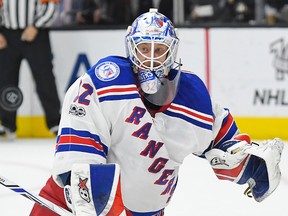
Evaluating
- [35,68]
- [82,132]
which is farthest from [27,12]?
[82,132]

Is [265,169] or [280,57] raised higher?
[265,169]

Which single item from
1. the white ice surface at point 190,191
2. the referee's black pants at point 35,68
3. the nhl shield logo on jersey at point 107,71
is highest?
the nhl shield logo on jersey at point 107,71

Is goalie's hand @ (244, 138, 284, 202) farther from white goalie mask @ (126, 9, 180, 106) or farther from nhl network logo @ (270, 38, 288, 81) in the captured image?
nhl network logo @ (270, 38, 288, 81)

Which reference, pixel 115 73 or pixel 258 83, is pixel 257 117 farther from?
pixel 115 73

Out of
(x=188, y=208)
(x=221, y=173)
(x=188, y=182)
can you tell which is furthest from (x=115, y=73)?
(x=188, y=182)

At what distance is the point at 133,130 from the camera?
2.29 meters

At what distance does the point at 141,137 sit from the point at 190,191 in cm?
196

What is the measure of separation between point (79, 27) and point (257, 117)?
144 cm

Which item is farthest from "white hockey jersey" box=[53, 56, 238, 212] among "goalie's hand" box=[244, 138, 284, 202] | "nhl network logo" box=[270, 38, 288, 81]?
"nhl network logo" box=[270, 38, 288, 81]

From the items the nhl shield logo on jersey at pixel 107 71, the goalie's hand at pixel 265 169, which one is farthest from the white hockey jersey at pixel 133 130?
the goalie's hand at pixel 265 169

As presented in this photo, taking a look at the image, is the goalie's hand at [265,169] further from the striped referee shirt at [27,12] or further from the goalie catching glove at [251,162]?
the striped referee shirt at [27,12]

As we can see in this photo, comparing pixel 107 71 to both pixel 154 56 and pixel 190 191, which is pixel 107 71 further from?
pixel 190 191

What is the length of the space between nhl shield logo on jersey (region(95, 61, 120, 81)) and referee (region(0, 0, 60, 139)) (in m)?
3.46

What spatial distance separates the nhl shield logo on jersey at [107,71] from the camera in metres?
2.28
